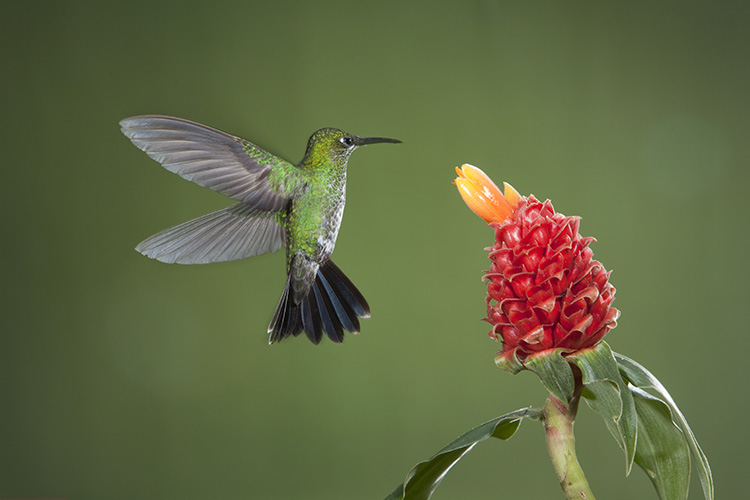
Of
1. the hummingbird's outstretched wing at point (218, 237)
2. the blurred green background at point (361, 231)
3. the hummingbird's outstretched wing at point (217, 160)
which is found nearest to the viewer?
the hummingbird's outstretched wing at point (217, 160)

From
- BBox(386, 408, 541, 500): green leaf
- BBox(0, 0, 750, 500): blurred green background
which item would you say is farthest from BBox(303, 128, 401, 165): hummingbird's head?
BBox(386, 408, 541, 500): green leaf

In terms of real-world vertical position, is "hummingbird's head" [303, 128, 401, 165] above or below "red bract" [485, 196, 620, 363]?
above

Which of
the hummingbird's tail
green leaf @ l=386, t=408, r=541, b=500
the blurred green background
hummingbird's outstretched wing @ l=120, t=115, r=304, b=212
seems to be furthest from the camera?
the blurred green background

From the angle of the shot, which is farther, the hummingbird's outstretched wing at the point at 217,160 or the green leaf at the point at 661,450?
the hummingbird's outstretched wing at the point at 217,160

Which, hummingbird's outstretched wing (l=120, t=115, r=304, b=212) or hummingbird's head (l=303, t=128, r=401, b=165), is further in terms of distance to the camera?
hummingbird's head (l=303, t=128, r=401, b=165)

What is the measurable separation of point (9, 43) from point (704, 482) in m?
2.12

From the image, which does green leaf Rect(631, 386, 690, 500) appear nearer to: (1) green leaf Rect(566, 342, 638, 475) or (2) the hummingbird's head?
(1) green leaf Rect(566, 342, 638, 475)

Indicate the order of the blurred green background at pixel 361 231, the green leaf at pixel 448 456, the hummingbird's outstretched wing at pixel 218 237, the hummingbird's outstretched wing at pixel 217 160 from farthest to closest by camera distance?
the blurred green background at pixel 361 231 < the hummingbird's outstretched wing at pixel 218 237 < the hummingbird's outstretched wing at pixel 217 160 < the green leaf at pixel 448 456

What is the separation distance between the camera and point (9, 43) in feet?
6.11

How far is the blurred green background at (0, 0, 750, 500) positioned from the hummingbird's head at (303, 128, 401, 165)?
43cm

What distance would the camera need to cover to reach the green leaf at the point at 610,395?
0.51 m

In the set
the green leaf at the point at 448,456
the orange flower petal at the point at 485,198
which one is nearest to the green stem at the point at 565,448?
the green leaf at the point at 448,456

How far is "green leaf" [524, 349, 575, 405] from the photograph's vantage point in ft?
1.78

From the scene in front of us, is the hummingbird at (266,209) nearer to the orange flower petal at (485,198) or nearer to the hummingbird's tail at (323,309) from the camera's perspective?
the hummingbird's tail at (323,309)
